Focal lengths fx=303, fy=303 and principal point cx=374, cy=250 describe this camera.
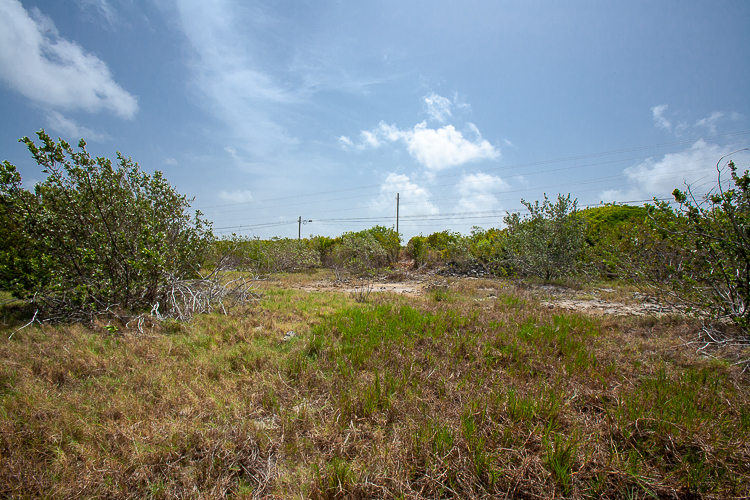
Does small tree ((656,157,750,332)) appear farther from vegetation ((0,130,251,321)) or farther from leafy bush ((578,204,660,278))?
vegetation ((0,130,251,321))

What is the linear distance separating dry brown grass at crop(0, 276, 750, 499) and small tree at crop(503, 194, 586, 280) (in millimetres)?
6613

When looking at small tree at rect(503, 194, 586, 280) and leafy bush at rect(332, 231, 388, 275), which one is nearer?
small tree at rect(503, 194, 586, 280)

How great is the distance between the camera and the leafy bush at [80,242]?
4750 millimetres

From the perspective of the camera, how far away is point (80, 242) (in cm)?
520

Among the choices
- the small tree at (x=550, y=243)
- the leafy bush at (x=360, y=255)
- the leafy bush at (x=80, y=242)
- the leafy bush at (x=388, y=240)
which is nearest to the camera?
the leafy bush at (x=80, y=242)

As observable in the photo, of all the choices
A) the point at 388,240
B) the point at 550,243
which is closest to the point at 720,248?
the point at 550,243

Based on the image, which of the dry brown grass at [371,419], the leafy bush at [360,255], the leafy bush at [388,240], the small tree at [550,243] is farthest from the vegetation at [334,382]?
the leafy bush at [388,240]

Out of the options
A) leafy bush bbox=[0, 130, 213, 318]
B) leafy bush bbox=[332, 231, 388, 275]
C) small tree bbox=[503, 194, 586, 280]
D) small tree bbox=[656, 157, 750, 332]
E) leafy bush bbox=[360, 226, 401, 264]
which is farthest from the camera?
leafy bush bbox=[360, 226, 401, 264]

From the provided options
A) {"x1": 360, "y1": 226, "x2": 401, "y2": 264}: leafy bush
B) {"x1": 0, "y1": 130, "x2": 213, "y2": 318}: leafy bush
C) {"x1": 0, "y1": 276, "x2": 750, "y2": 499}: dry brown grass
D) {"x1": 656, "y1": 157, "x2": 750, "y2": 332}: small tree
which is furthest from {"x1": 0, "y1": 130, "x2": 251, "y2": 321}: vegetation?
{"x1": 360, "y1": 226, "x2": 401, "y2": 264}: leafy bush

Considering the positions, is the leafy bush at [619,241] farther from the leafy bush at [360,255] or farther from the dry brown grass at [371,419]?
the leafy bush at [360,255]

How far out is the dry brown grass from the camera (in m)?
1.74

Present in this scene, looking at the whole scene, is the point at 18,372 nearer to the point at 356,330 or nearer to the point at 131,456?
the point at 131,456

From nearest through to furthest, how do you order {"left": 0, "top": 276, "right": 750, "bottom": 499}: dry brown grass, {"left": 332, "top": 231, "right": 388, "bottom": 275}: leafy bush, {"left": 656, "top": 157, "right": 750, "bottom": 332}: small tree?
{"left": 0, "top": 276, "right": 750, "bottom": 499}: dry brown grass < {"left": 656, "top": 157, "right": 750, "bottom": 332}: small tree < {"left": 332, "top": 231, "right": 388, "bottom": 275}: leafy bush

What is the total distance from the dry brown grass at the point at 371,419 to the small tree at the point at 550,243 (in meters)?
6.61
